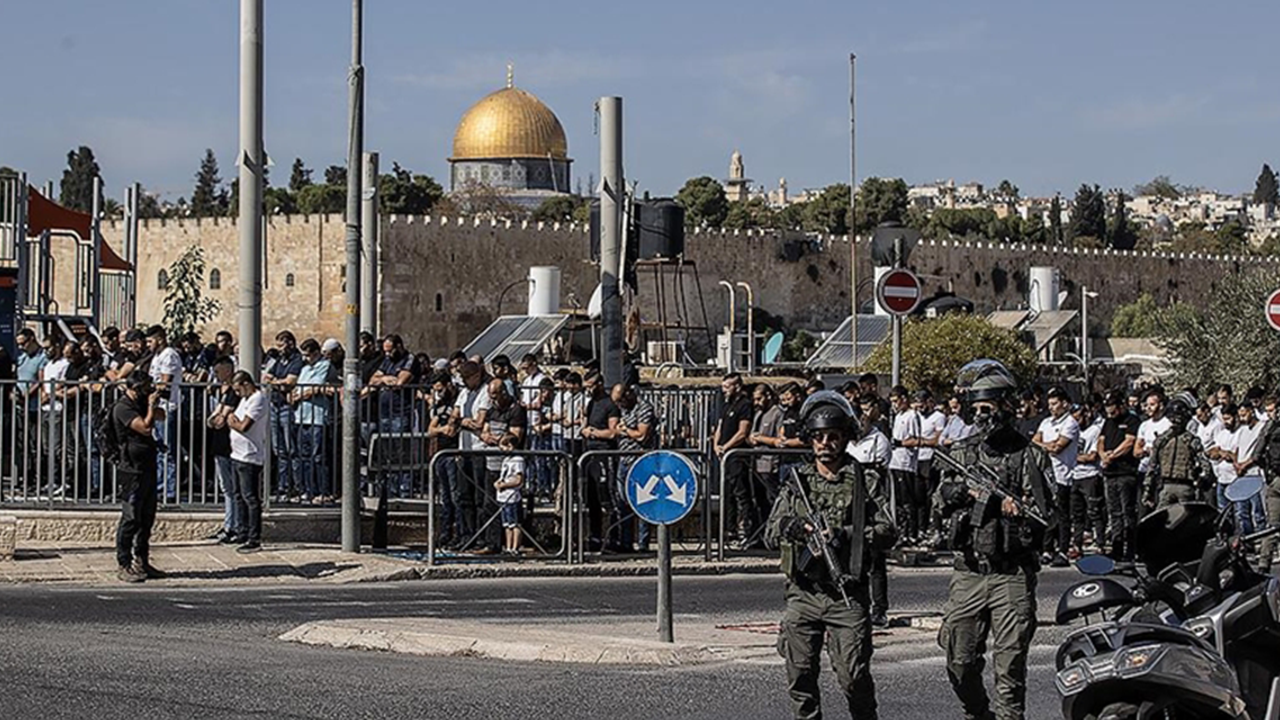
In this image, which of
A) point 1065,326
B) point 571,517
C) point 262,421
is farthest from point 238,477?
point 1065,326

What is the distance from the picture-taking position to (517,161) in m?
115

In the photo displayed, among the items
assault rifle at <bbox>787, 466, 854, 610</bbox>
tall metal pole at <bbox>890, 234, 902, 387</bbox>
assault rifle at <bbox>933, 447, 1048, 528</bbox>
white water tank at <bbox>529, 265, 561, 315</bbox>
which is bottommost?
assault rifle at <bbox>787, 466, 854, 610</bbox>

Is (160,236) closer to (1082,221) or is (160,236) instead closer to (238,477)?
(238,477)

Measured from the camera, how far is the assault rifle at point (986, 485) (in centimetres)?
891

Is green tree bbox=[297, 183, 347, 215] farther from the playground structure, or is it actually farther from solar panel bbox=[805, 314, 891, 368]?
the playground structure

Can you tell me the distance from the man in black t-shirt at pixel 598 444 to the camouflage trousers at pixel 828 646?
399 inches

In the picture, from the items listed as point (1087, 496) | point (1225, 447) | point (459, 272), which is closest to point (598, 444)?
point (1087, 496)

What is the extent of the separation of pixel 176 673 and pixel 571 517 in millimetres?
7579

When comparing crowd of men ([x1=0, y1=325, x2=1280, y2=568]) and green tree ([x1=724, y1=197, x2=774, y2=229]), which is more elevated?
green tree ([x1=724, y1=197, x2=774, y2=229])

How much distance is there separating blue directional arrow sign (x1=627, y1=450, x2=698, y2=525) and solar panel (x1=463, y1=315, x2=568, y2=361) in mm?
27499

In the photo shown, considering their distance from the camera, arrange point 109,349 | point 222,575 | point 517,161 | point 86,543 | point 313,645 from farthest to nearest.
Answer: point 517,161, point 109,349, point 86,543, point 222,575, point 313,645

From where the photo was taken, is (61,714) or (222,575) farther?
(222,575)

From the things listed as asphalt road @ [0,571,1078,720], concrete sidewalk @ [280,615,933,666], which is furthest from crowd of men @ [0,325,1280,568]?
concrete sidewalk @ [280,615,933,666]

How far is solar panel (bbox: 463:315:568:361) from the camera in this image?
137 ft
